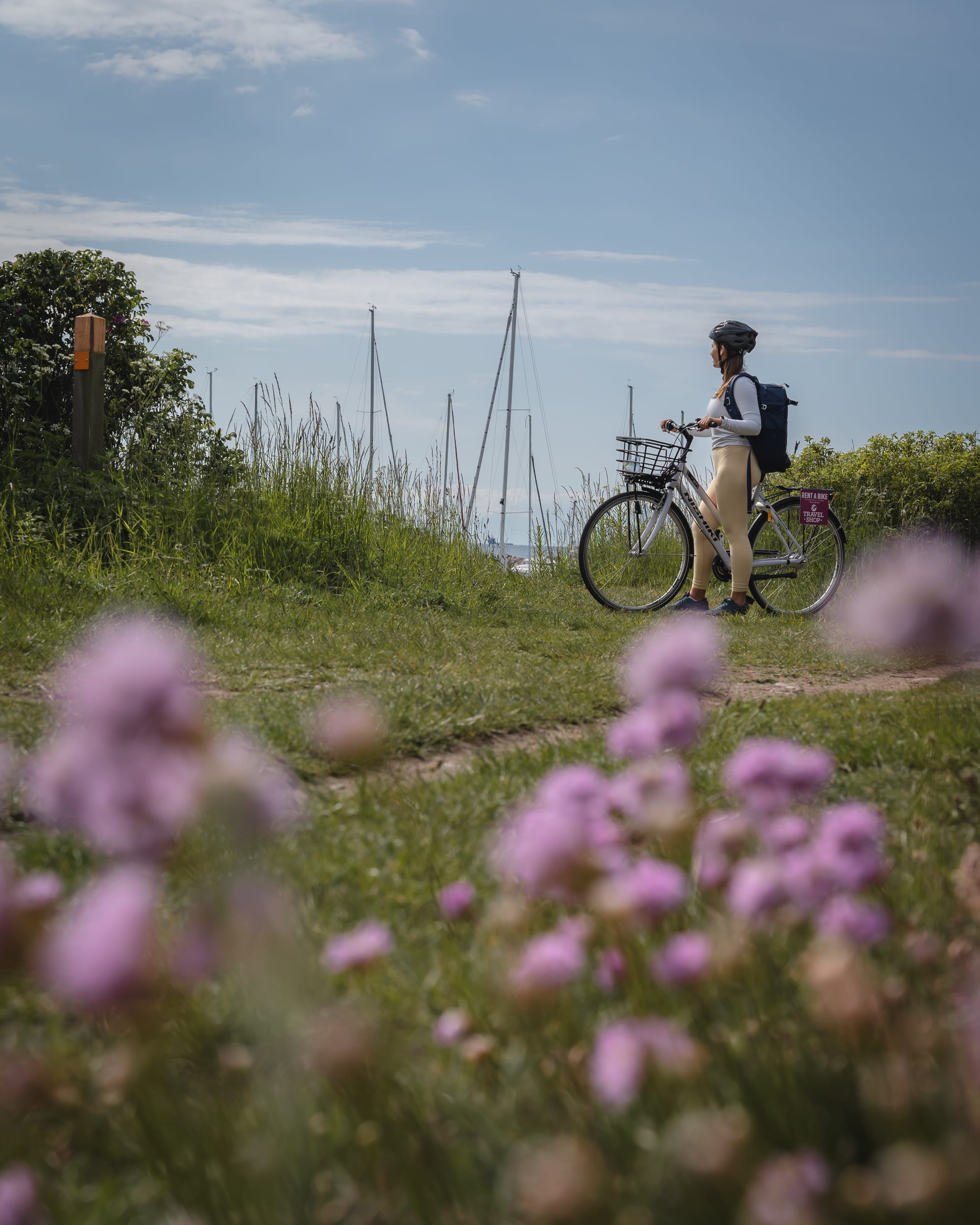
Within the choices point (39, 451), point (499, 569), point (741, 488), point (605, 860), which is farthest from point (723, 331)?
point (605, 860)

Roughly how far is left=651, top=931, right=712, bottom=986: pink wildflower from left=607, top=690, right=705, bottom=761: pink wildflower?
0.37 meters

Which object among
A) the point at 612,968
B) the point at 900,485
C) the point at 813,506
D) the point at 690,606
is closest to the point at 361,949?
the point at 612,968

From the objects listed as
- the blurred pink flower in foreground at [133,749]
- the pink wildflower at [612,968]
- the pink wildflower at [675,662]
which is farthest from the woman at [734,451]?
the blurred pink flower in foreground at [133,749]

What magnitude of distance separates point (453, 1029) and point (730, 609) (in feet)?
23.2

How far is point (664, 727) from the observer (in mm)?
1497

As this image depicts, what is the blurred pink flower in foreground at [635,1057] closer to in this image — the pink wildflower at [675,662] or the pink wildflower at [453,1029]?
the pink wildflower at [453,1029]

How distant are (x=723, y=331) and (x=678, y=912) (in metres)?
6.99

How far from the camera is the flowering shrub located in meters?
1.02

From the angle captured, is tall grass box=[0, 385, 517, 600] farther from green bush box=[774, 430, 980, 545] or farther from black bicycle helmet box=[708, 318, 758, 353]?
green bush box=[774, 430, 980, 545]

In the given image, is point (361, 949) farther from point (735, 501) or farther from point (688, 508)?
point (688, 508)

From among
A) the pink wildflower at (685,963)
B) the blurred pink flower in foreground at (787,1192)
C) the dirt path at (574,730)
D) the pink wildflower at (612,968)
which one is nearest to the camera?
the blurred pink flower in foreground at (787,1192)

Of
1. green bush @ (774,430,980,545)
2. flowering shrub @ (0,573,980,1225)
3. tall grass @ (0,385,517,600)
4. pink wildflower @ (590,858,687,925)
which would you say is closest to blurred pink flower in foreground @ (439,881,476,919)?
flowering shrub @ (0,573,980,1225)

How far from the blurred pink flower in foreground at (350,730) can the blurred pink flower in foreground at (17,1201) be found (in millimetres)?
655

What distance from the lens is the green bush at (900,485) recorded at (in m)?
13.0
